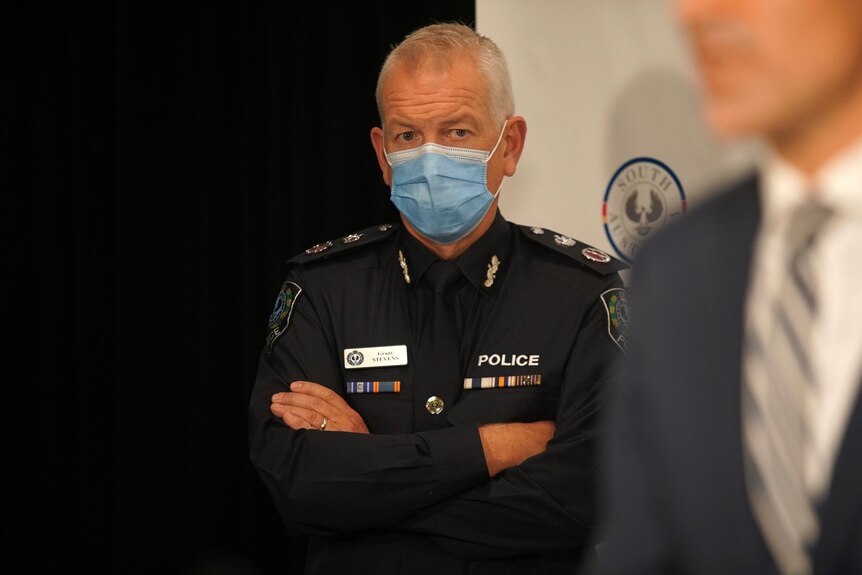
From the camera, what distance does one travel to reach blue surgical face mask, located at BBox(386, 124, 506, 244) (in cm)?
249

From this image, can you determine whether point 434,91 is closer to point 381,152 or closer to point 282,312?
point 381,152

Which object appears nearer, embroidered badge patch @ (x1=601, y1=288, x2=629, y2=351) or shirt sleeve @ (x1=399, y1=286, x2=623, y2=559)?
shirt sleeve @ (x1=399, y1=286, x2=623, y2=559)

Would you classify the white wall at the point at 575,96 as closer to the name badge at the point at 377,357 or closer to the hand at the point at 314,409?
the name badge at the point at 377,357

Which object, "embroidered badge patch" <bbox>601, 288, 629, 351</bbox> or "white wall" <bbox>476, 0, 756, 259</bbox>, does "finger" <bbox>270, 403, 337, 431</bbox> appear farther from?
"white wall" <bbox>476, 0, 756, 259</bbox>

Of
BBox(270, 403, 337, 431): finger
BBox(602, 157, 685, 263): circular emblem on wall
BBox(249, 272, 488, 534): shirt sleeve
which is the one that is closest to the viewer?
BBox(249, 272, 488, 534): shirt sleeve

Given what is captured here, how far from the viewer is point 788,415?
792 millimetres

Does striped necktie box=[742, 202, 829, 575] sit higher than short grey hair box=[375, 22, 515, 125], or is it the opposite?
short grey hair box=[375, 22, 515, 125]

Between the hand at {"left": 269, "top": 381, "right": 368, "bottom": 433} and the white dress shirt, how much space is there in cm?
168

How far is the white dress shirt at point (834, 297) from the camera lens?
0.76 m

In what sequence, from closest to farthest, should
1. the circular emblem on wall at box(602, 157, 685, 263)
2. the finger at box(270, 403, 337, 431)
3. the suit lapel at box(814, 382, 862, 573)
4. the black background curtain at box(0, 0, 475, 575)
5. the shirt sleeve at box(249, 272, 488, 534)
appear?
1. the suit lapel at box(814, 382, 862, 573)
2. the shirt sleeve at box(249, 272, 488, 534)
3. the finger at box(270, 403, 337, 431)
4. the circular emblem on wall at box(602, 157, 685, 263)
5. the black background curtain at box(0, 0, 475, 575)

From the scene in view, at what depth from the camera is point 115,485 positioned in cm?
339

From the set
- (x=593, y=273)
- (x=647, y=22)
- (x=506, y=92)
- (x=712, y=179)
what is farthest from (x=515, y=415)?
(x=647, y=22)

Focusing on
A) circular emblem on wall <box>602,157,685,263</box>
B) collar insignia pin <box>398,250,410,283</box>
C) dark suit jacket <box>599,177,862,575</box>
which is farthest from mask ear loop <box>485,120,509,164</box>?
dark suit jacket <box>599,177,862,575</box>

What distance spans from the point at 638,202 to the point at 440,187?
0.77 metres
